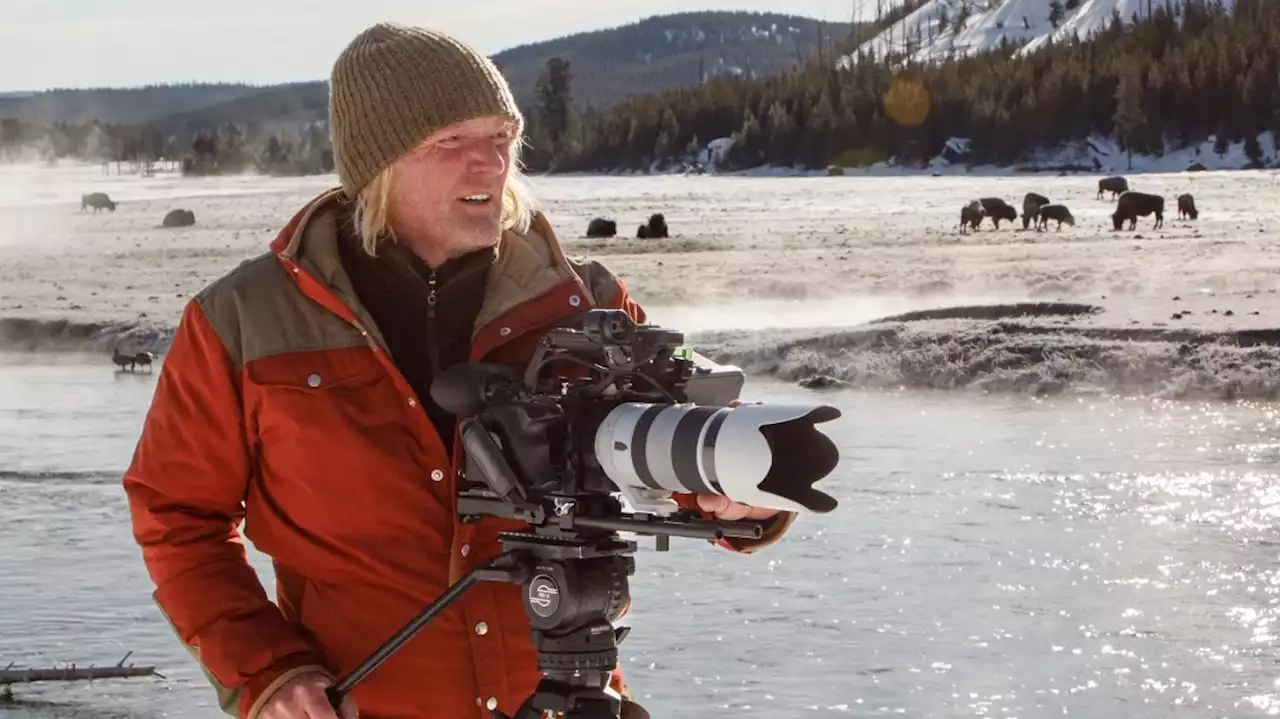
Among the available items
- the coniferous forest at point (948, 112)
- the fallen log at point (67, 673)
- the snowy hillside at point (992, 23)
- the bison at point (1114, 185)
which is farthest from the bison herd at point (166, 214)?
the snowy hillside at point (992, 23)

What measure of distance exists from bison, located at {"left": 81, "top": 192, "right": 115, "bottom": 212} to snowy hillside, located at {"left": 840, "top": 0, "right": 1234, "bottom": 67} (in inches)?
2815

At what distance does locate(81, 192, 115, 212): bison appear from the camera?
1272 inches

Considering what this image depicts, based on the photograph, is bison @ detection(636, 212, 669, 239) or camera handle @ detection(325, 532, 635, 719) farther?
bison @ detection(636, 212, 669, 239)

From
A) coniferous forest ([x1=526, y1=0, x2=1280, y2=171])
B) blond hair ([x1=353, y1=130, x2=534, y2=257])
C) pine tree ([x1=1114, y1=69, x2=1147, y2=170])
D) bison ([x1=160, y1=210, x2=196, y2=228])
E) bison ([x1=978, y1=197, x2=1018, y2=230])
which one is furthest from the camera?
coniferous forest ([x1=526, y1=0, x2=1280, y2=171])

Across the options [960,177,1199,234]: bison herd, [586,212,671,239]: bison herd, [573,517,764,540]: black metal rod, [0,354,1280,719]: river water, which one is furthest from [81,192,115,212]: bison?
[573,517,764,540]: black metal rod

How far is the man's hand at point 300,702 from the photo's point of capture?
1712 millimetres

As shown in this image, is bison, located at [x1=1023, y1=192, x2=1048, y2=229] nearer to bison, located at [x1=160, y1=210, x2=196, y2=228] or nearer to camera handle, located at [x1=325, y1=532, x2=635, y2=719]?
bison, located at [x1=160, y1=210, x2=196, y2=228]

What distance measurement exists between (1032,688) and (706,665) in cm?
81

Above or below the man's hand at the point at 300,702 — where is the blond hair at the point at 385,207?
above

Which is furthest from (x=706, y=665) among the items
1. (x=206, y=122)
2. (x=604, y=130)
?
(x=206, y=122)

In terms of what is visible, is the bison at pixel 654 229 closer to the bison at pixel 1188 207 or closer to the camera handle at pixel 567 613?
the bison at pixel 1188 207

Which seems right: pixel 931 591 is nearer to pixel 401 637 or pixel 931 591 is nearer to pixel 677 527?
pixel 401 637

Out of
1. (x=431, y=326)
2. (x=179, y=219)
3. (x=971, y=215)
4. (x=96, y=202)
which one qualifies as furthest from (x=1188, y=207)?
(x=431, y=326)

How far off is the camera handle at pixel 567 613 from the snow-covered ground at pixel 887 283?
7898mm
